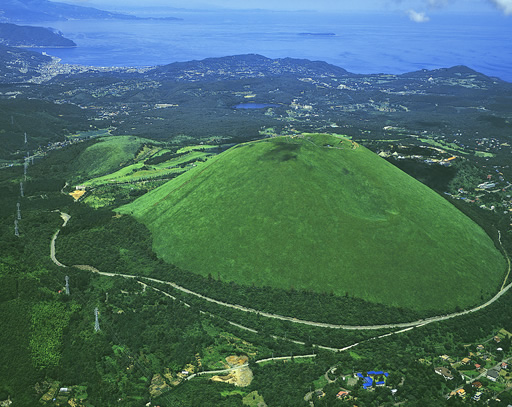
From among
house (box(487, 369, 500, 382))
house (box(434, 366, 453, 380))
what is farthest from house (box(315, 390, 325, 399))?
house (box(487, 369, 500, 382))

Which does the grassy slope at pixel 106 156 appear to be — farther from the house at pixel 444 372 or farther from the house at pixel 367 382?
the house at pixel 444 372

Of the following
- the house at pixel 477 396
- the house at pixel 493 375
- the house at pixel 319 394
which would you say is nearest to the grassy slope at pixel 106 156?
the house at pixel 319 394

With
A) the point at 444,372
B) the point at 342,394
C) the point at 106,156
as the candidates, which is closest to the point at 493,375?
the point at 444,372

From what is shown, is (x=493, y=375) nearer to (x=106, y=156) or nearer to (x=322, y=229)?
(x=322, y=229)

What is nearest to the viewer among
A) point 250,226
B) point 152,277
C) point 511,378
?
point 511,378

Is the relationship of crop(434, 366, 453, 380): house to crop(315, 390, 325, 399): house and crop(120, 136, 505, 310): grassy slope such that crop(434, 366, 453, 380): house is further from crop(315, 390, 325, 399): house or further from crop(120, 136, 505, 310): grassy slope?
crop(120, 136, 505, 310): grassy slope

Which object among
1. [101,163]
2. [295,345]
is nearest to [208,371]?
[295,345]

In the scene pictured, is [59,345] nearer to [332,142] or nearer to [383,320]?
[383,320]
